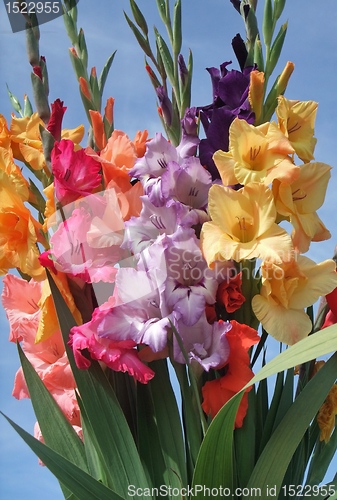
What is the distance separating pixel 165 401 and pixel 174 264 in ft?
0.70

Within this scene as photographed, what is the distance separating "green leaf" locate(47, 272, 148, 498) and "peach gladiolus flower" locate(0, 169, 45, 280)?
0.11m

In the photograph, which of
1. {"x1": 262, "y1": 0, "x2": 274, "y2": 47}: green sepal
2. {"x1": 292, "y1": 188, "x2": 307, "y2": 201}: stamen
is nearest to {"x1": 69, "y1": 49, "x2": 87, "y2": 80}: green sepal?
{"x1": 262, "y1": 0, "x2": 274, "y2": 47}: green sepal

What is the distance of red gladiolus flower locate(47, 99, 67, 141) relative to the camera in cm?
81

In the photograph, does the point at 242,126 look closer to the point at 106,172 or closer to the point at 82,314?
the point at 106,172

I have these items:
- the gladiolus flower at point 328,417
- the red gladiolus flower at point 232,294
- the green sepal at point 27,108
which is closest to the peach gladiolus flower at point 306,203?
the red gladiolus flower at point 232,294

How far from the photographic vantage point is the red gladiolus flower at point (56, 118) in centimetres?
81

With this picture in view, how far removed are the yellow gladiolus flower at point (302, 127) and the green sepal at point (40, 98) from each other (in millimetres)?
407

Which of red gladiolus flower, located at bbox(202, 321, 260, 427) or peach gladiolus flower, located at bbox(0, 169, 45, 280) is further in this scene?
peach gladiolus flower, located at bbox(0, 169, 45, 280)

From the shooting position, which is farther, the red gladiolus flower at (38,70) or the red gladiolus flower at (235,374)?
the red gladiolus flower at (38,70)

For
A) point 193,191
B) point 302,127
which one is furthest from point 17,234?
point 302,127

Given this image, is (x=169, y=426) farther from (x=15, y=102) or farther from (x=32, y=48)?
(x=15, y=102)

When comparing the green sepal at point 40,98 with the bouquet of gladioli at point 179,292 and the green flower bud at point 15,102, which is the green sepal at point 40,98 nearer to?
the bouquet of gladioli at point 179,292

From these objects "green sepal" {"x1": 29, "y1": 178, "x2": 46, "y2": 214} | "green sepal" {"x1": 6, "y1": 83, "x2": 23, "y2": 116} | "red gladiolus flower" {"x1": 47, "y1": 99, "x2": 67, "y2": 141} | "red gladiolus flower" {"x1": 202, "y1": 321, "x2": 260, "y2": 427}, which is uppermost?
"green sepal" {"x1": 6, "y1": 83, "x2": 23, "y2": 116}

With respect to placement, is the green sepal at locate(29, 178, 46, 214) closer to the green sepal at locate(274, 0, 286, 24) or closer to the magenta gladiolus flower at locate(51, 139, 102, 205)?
the magenta gladiolus flower at locate(51, 139, 102, 205)
